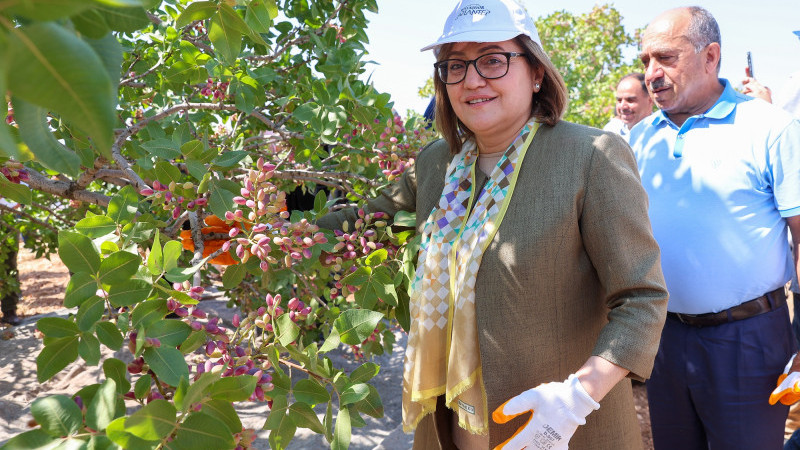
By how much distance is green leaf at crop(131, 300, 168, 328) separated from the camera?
1.11 metres

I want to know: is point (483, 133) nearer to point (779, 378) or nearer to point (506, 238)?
point (506, 238)

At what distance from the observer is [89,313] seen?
3.47 ft

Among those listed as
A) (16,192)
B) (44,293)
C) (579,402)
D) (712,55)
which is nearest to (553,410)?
(579,402)

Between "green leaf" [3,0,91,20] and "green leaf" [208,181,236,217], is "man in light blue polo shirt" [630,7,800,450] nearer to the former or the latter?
"green leaf" [208,181,236,217]

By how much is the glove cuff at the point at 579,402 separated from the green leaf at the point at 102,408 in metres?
0.99

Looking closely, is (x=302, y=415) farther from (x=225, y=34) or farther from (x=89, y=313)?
(x=225, y=34)

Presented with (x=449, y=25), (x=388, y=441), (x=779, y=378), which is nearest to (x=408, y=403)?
(x=449, y=25)

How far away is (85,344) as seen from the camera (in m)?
1.07

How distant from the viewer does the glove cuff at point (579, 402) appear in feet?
4.66

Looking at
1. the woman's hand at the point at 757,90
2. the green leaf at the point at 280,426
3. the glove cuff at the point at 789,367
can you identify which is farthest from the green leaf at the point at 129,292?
the woman's hand at the point at 757,90

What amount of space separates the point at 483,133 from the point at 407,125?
36.6 inches

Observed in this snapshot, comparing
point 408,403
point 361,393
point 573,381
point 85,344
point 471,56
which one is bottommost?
point 408,403

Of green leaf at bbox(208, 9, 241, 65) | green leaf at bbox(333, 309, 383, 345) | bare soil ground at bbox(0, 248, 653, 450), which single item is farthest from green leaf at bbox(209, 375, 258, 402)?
bare soil ground at bbox(0, 248, 653, 450)

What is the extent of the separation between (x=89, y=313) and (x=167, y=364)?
162 mm
